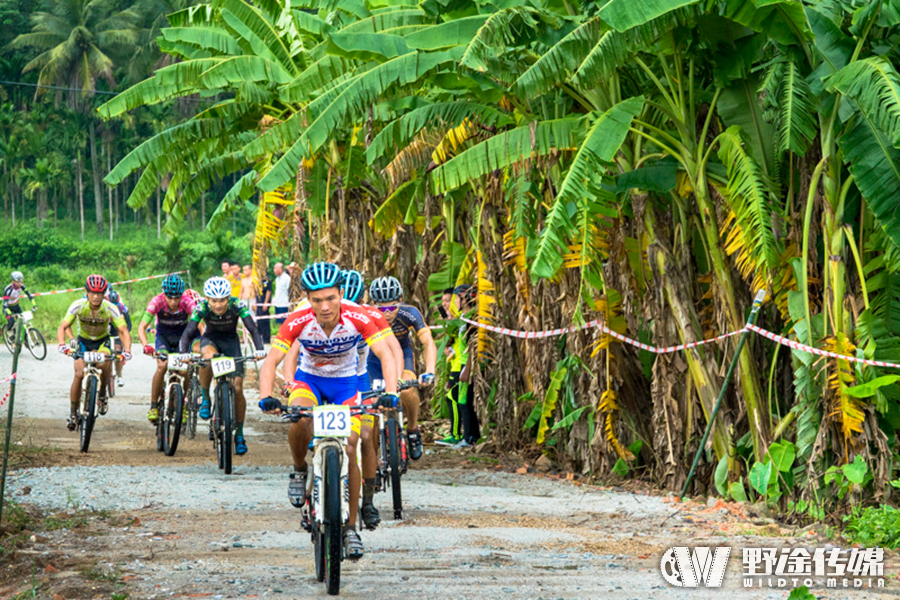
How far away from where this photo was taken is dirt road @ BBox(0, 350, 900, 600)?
6.59 metres

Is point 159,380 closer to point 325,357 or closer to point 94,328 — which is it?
point 94,328

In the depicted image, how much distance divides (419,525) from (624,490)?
106 inches

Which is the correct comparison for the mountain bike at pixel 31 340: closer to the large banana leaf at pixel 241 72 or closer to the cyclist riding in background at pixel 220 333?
the cyclist riding in background at pixel 220 333

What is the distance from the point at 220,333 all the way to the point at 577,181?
5.59 metres

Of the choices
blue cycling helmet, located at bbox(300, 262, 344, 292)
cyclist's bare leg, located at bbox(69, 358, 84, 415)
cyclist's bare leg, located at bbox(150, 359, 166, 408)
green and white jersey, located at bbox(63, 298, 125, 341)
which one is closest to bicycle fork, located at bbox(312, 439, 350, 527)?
blue cycling helmet, located at bbox(300, 262, 344, 292)

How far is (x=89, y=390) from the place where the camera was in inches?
510

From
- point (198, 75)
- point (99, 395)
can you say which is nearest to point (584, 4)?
point (198, 75)

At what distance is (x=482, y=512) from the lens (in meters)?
9.48

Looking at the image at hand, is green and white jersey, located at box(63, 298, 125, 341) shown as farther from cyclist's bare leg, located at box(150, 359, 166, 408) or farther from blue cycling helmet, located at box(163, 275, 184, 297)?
cyclist's bare leg, located at box(150, 359, 166, 408)

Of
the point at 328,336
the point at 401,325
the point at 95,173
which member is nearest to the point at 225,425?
the point at 401,325

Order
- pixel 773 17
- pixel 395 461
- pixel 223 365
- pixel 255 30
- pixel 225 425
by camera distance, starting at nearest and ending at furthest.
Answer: pixel 773 17 < pixel 395 461 < pixel 225 425 < pixel 223 365 < pixel 255 30

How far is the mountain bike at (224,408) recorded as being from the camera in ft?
37.7

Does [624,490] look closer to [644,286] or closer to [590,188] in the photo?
[644,286]

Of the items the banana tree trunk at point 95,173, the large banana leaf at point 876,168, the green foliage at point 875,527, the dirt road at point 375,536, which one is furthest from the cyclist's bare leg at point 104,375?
the banana tree trunk at point 95,173
